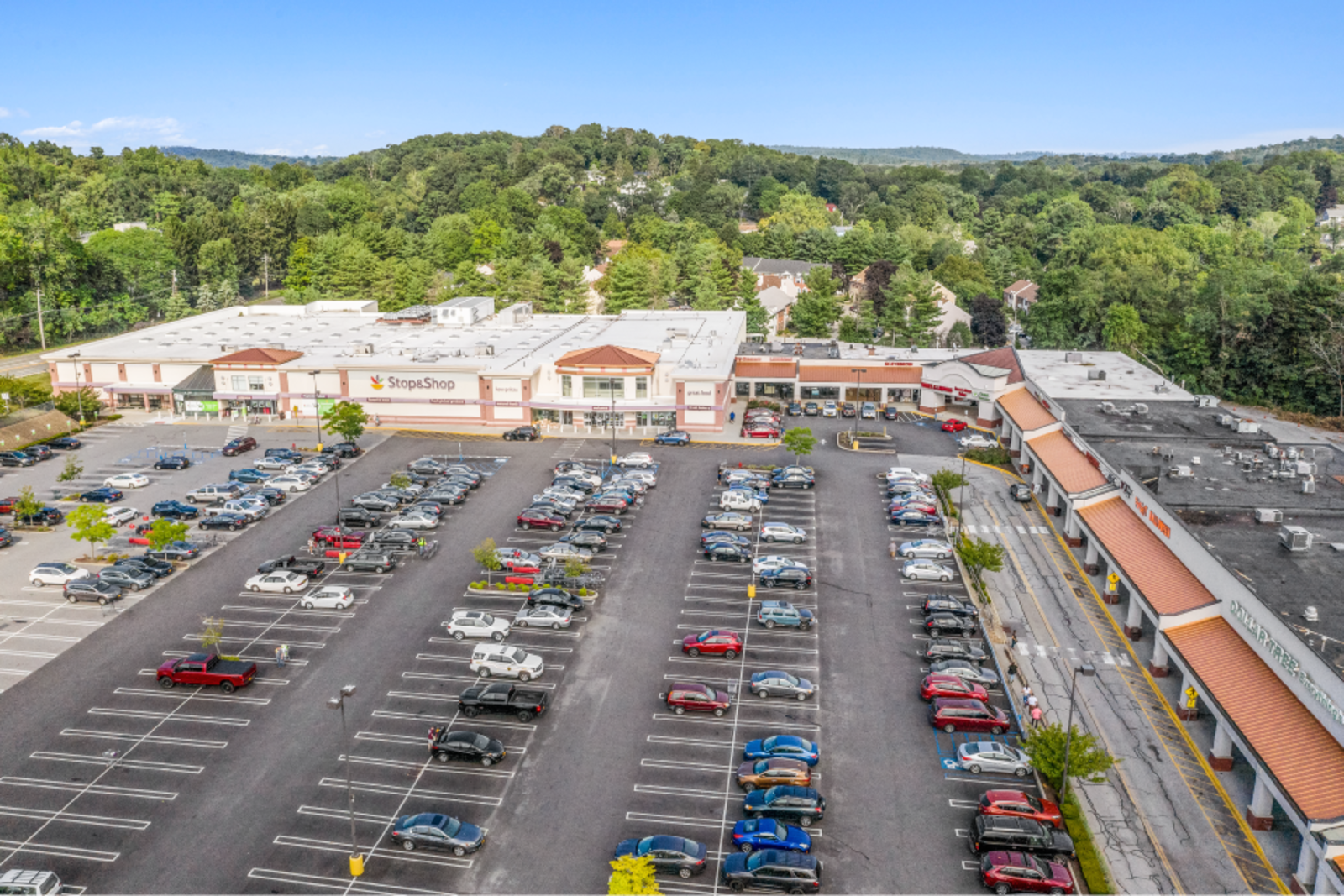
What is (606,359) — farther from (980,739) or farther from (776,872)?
(776,872)

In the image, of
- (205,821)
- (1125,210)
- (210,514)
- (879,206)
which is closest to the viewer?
(205,821)

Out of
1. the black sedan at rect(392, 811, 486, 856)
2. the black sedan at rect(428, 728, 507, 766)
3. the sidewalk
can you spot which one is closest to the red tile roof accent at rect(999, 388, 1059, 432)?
the sidewalk

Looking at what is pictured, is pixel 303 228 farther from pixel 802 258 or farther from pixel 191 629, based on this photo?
pixel 191 629

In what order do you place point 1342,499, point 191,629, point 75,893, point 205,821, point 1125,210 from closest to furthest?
point 75,893
point 205,821
point 191,629
point 1342,499
point 1125,210

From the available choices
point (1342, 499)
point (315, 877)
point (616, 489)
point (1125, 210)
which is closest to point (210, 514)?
point (616, 489)

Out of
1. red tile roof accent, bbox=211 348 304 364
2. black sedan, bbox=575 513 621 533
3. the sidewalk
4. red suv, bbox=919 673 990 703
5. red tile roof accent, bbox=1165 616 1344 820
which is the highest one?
red tile roof accent, bbox=211 348 304 364

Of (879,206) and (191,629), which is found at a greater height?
(879,206)

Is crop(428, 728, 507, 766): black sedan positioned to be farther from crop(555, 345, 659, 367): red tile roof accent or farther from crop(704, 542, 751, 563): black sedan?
crop(555, 345, 659, 367): red tile roof accent

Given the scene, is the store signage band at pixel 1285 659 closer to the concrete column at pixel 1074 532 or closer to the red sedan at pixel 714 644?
the concrete column at pixel 1074 532
